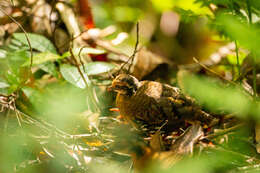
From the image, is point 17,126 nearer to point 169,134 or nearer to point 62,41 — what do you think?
point 169,134

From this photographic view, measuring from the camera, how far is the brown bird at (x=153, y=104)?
7.38 ft

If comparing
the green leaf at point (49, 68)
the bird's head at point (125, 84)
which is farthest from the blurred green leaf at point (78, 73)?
the bird's head at point (125, 84)

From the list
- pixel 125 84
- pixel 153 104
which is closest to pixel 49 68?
pixel 125 84

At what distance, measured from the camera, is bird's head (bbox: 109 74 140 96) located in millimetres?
2312

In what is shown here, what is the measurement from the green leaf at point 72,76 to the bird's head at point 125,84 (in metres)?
0.28

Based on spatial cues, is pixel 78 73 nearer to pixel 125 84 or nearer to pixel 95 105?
pixel 95 105

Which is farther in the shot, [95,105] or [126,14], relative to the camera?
[126,14]

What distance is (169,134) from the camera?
226 cm

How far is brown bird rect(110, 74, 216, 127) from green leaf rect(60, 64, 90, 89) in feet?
0.93

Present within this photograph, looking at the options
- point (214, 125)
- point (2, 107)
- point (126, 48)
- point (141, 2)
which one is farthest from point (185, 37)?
point (2, 107)

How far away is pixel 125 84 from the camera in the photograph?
233cm

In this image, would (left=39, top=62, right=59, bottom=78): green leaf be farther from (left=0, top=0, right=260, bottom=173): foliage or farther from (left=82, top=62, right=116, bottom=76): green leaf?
(left=82, top=62, right=116, bottom=76): green leaf

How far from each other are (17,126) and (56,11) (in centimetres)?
200

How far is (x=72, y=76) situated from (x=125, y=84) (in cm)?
49
